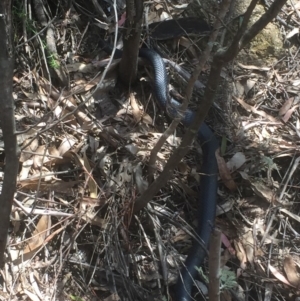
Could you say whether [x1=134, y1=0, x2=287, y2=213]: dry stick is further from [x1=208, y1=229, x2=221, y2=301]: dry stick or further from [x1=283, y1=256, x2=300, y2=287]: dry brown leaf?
[x1=283, y1=256, x2=300, y2=287]: dry brown leaf

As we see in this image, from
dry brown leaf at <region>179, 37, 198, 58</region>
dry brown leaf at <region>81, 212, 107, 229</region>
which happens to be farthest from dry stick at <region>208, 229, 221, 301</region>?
dry brown leaf at <region>179, 37, 198, 58</region>

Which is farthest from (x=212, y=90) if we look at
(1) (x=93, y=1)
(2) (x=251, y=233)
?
(1) (x=93, y=1)

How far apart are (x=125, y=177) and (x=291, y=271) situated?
43.3 inches

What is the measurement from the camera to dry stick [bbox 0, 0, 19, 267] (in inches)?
67.7

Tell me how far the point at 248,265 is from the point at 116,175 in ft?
3.04

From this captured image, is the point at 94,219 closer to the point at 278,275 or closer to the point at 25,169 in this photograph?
the point at 25,169

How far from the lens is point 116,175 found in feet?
9.94

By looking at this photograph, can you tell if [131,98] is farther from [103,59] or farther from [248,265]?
[248,265]

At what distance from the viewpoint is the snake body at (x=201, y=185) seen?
2.81 meters

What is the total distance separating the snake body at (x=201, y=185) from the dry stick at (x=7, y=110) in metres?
0.99

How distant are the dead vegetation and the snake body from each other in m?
0.06

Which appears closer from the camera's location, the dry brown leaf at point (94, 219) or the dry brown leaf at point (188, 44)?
the dry brown leaf at point (94, 219)

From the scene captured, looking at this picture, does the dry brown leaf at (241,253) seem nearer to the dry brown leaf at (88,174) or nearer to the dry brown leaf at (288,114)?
the dry brown leaf at (88,174)

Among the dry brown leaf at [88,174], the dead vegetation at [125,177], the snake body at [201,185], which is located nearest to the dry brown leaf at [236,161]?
the dead vegetation at [125,177]
